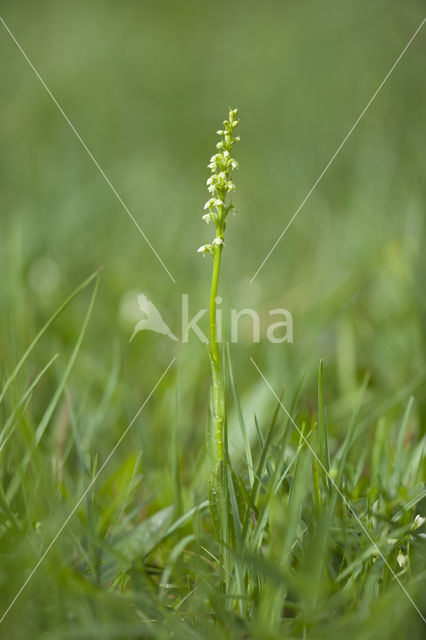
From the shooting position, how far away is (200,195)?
155 inches

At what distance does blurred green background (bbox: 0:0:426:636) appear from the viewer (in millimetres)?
1905

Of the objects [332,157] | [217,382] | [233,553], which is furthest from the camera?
[332,157]

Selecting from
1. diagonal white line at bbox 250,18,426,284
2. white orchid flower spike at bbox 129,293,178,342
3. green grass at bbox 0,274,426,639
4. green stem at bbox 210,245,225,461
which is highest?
diagonal white line at bbox 250,18,426,284

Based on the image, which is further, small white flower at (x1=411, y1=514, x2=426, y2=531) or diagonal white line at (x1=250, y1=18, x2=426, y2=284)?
diagonal white line at (x1=250, y1=18, x2=426, y2=284)

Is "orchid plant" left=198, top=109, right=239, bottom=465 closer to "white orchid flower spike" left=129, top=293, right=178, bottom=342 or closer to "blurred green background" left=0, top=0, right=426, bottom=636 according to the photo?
"blurred green background" left=0, top=0, right=426, bottom=636

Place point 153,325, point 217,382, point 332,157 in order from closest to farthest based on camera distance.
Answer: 1. point 217,382
2. point 153,325
3. point 332,157

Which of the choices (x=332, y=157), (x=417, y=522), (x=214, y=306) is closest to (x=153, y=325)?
(x=214, y=306)

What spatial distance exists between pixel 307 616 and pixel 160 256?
215 centimetres

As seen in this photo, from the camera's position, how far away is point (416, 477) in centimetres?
127

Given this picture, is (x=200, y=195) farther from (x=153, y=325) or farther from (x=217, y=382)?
(x=217, y=382)

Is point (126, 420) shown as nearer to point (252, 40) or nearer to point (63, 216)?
point (63, 216)

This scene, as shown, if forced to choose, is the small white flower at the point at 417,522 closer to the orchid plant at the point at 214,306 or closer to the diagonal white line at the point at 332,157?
the orchid plant at the point at 214,306

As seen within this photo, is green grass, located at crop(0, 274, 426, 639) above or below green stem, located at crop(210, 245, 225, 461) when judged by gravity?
below

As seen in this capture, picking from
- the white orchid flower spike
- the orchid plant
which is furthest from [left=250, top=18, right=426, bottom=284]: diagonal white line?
the orchid plant
